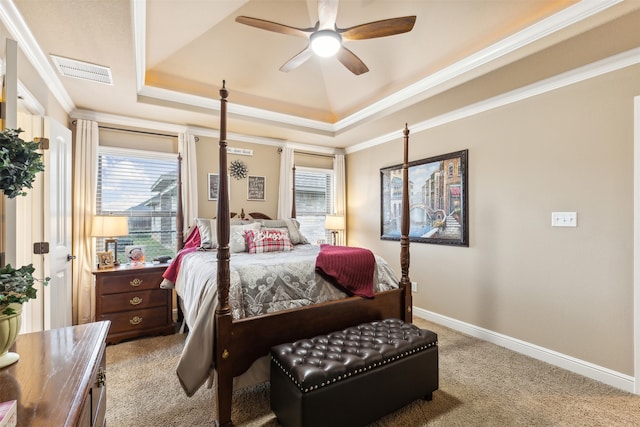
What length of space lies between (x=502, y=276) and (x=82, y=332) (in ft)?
11.2

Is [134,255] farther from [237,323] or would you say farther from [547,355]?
[547,355]

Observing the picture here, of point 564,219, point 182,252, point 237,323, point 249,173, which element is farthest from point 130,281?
point 564,219

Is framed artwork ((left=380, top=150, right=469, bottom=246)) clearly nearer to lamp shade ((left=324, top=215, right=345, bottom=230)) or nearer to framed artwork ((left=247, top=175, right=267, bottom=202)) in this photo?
lamp shade ((left=324, top=215, right=345, bottom=230))

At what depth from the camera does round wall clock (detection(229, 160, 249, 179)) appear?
14.4 ft

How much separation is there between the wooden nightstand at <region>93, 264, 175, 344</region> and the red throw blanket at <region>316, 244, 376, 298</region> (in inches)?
77.6

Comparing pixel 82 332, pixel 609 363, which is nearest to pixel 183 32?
pixel 82 332

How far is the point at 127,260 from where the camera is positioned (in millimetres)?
3686

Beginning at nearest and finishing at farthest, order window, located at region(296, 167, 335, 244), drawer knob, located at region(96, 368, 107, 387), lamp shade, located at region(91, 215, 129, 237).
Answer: drawer knob, located at region(96, 368, 107, 387) → lamp shade, located at region(91, 215, 129, 237) → window, located at region(296, 167, 335, 244)

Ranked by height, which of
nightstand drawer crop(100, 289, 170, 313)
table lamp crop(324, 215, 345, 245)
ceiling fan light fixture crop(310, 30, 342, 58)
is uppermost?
ceiling fan light fixture crop(310, 30, 342, 58)

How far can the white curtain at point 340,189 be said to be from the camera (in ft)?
17.2

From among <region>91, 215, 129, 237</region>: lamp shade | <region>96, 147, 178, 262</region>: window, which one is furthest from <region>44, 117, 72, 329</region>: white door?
<region>96, 147, 178, 262</region>: window

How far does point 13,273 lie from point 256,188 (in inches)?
143

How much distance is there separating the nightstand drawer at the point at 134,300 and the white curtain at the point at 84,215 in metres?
0.62

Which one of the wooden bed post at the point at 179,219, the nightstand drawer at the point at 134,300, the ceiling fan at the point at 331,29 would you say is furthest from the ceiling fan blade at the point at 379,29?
the nightstand drawer at the point at 134,300
